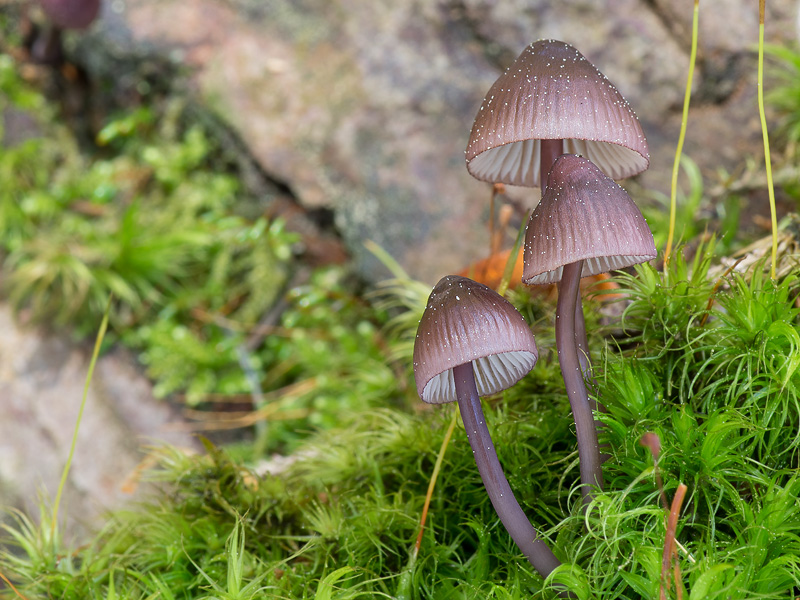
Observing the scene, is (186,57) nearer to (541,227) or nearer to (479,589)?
(541,227)

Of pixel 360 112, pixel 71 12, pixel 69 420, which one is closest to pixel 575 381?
pixel 360 112

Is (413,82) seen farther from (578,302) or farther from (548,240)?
(548,240)

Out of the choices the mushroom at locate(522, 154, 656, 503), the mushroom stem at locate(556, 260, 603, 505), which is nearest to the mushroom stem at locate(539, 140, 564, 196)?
the mushroom at locate(522, 154, 656, 503)

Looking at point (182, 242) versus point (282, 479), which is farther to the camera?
point (182, 242)

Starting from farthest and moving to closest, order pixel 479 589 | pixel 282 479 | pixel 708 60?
pixel 708 60, pixel 282 479, pixel 479 589

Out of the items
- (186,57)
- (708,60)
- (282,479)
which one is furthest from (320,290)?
(708,60)

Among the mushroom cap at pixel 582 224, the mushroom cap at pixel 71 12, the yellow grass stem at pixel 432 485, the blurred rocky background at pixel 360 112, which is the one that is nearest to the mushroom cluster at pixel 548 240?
the mushroom cap at pixel 582 224
